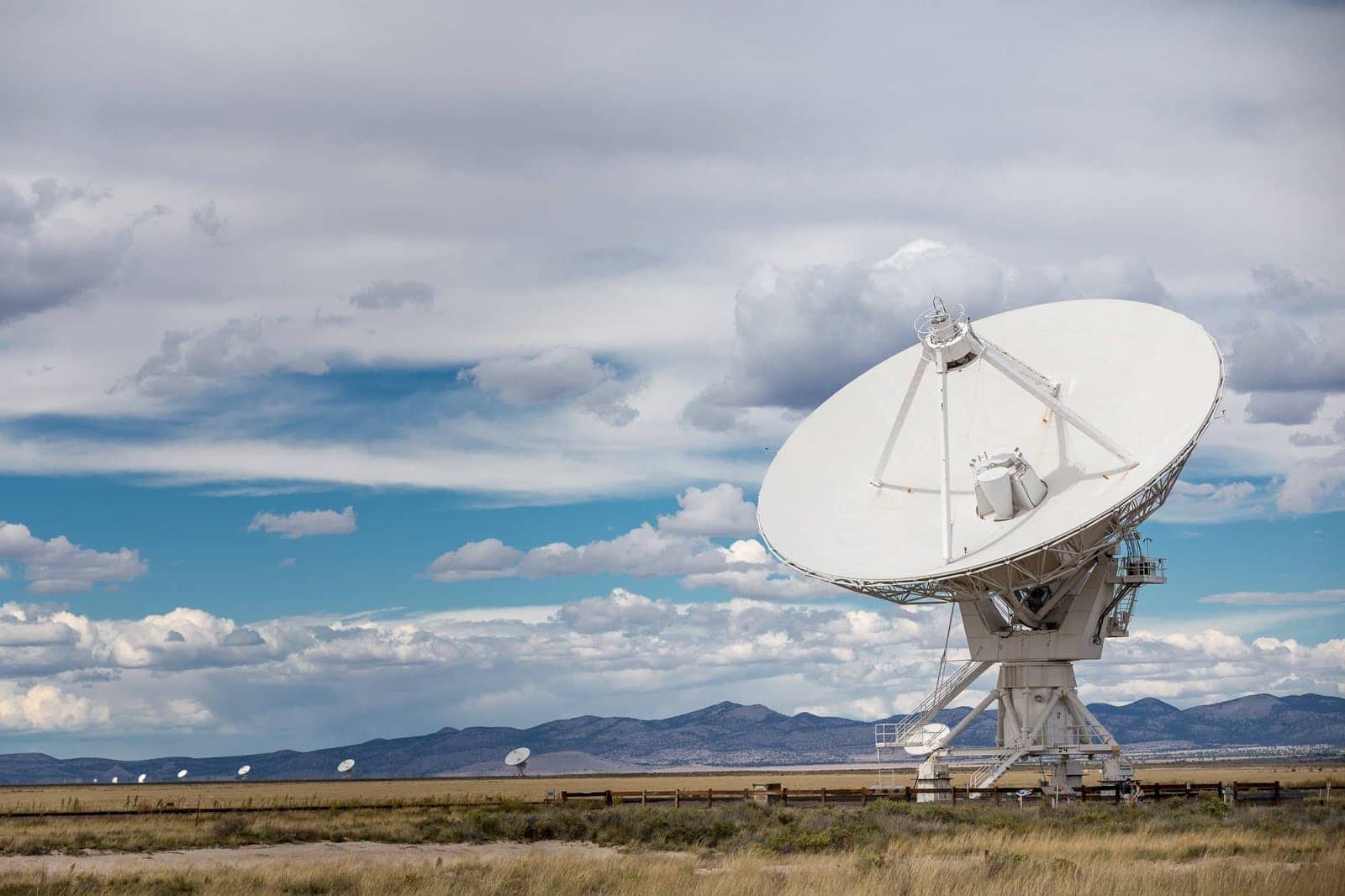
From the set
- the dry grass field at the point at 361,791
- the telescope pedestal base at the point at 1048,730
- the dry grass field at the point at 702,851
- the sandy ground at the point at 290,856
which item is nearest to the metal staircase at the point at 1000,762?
the telescope pedestal base at the point at 1048,730

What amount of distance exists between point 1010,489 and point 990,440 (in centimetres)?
324

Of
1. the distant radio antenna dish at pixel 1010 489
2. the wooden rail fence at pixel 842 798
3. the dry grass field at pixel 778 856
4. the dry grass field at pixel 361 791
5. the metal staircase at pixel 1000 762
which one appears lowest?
the dry grass field at pixel 361 791

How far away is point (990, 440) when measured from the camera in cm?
4212

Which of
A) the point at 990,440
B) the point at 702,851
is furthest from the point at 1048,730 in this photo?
the point at 702,851

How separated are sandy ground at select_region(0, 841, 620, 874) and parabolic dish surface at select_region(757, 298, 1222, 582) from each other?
12.1 meters

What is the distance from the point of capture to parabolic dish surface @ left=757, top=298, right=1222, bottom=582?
36875mm

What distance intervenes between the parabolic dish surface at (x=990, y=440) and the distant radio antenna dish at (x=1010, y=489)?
0.06 metres

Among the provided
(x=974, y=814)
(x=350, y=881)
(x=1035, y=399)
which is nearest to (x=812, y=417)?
(x=1035, y=399)

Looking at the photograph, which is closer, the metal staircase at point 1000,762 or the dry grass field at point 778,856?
the dry grass field at point 778,856

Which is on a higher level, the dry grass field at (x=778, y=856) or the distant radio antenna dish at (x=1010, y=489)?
the distant radio antenna dish at (x=1010, y=489)

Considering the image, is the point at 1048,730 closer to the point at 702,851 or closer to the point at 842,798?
the point at 842,798

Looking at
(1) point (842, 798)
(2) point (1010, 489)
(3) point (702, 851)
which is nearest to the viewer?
(3) point (702, 851)

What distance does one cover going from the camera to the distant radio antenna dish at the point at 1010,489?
123 ft

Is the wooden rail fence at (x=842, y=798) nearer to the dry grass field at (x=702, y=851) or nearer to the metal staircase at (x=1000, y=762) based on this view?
the metal staircase at (x=1000, y=762)
